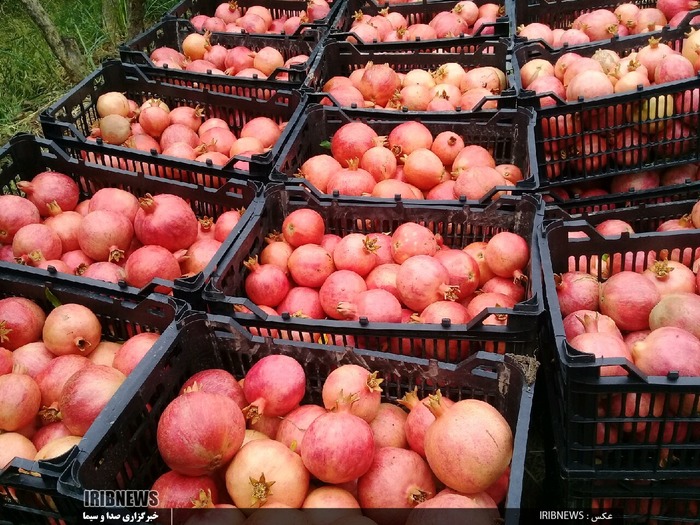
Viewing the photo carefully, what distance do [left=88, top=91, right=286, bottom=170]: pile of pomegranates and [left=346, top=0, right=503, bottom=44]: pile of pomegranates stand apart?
101 centimetres

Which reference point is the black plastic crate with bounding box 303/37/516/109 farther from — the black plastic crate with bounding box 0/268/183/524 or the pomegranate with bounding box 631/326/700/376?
the pomegranate with bounding box 631/326/700/376

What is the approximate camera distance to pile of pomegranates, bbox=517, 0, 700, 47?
3654mm

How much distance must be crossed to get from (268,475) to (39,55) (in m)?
5.60

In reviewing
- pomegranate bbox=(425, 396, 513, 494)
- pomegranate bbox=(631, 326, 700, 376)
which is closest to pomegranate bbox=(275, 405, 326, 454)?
pomegranate bbox=(425, 396, 513, 494)

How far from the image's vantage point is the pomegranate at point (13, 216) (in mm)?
2713

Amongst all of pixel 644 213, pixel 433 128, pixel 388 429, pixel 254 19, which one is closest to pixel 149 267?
pixel 388 429

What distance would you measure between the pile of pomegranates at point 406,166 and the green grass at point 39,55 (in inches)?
119


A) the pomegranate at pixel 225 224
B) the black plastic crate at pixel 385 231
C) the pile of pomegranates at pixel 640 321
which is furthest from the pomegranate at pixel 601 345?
the pomegranate at pixel 225 224

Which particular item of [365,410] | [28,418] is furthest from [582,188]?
[28,418]

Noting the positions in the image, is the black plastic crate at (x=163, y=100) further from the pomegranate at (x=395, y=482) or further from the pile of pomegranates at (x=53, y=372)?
the pomegranate at (x=395, y=482)

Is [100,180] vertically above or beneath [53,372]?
above

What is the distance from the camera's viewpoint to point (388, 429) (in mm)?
1866

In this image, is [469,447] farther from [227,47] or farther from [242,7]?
[242,7]

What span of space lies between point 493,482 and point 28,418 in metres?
1.41
